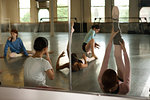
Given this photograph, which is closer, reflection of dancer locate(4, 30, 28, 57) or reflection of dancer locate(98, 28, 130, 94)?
reflection of dancer locate(98, 28, 130, 94)

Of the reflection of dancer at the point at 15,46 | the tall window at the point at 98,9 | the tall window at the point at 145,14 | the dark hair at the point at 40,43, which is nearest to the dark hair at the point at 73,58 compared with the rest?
the dark hair at the point at 40,43

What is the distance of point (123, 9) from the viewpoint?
3717mm

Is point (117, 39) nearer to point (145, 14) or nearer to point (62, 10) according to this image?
point (145, 14)

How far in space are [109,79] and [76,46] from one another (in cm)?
60

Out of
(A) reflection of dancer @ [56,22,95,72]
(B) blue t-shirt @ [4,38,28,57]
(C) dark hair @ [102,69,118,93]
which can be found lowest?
(C) dark hair @ [102,69,118,93]

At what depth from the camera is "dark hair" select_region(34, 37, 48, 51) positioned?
13.9 feet

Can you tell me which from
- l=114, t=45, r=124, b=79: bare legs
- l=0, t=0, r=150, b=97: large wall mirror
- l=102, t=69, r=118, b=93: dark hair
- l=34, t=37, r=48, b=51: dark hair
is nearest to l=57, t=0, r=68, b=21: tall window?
l=0, t=0, r=150, b=97: large wall mirror

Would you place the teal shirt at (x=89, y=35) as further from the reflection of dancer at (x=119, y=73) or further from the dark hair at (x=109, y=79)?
the dark hair at (x=109, y=79)

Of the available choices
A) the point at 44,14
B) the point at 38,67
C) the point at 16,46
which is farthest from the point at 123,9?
the point at 16,46

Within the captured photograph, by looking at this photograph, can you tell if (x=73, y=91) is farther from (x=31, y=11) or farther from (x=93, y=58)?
(x=31, y=11)

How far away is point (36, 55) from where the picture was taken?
166 inches

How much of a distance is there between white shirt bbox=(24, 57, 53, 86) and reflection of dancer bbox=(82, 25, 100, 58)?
1.98ft

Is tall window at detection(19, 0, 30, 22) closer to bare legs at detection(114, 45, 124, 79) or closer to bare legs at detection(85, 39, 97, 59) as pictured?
bare legs at detection(85, 39, 97, 59)

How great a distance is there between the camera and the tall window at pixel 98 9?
3.81 metres
